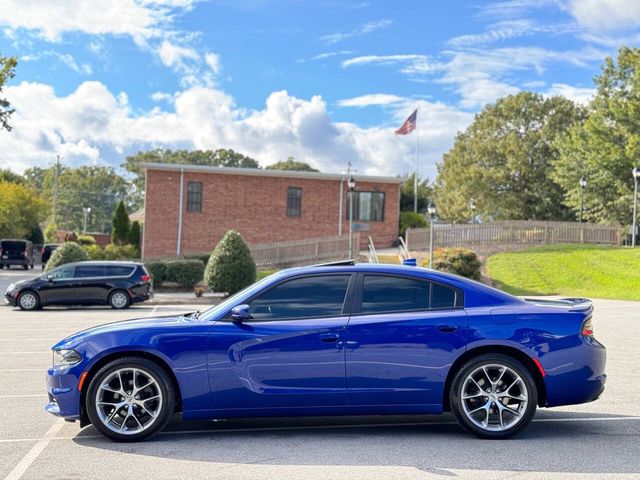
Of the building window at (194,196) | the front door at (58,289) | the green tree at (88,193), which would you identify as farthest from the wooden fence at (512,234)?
the green tree at (88,193)

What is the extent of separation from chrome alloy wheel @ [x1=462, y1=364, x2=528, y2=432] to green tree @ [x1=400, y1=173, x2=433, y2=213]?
54.6 m

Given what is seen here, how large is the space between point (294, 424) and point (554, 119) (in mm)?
57126

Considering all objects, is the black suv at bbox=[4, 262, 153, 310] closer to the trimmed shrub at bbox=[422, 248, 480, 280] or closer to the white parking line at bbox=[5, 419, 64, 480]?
the trimmed shrub at bbox=[422, 248, 480, 280]

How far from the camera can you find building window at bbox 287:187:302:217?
135 ft

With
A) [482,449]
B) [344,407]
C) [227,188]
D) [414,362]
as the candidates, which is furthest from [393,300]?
[227,188]

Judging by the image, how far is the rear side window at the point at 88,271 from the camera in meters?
22.2

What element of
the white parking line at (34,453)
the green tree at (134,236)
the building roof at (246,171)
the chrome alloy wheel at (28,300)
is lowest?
the chrome alloy wheel at (28,300)

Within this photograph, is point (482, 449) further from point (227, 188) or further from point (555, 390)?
point (227, 188)

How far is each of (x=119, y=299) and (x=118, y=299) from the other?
31 millimetres

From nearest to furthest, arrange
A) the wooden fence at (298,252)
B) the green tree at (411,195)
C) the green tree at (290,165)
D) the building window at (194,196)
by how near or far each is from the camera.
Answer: the wooden fence at (298,252) → the building window at (194,196) → the green tree at (411,195) → the green tree at (290,165)

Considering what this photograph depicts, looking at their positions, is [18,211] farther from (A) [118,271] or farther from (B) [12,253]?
(A) [118,271]

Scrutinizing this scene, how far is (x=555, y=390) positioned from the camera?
6398mm

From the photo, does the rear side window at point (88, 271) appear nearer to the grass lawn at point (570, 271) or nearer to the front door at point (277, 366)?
the grass lawn at point (570, 271)

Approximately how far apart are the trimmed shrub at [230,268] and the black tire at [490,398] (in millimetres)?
21064
